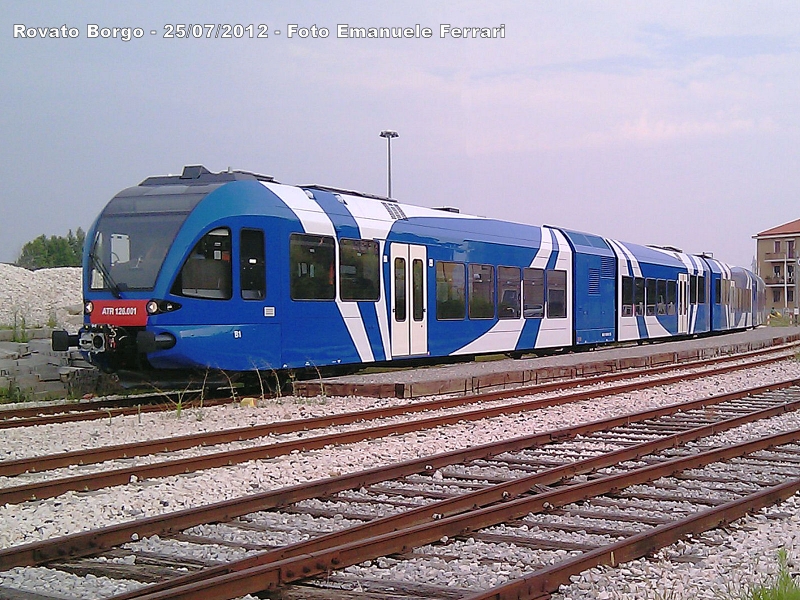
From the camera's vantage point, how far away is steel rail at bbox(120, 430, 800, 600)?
166 inches

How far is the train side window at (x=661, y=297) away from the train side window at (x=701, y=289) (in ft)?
13.8

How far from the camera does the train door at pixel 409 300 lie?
49.4 feet

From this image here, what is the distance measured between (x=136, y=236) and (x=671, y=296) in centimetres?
2026

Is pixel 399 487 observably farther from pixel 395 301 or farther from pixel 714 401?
pixel 395 301

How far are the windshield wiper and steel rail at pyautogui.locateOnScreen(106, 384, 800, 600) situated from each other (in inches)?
288

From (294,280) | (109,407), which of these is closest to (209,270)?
(294,280)

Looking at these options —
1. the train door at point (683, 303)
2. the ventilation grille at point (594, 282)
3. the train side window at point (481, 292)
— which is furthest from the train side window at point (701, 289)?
the train side window at point (481, 292)

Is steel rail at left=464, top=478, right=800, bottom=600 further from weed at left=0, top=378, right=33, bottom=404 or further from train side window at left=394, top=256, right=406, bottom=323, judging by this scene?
weed at left=0, top=378, right=33, bottom=404

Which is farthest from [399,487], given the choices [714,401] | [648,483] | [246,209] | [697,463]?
[714,401]

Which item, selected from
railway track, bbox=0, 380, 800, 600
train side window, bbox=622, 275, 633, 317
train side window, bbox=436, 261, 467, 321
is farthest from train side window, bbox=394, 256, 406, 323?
train side window, bbox=622, 275, 633, 317

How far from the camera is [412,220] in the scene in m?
15.8

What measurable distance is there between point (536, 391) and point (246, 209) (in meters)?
5.53

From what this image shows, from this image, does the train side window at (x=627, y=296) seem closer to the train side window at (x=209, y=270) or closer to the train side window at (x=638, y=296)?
the train side window at (x=638, y=296)

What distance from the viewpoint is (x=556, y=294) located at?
66.3ft
